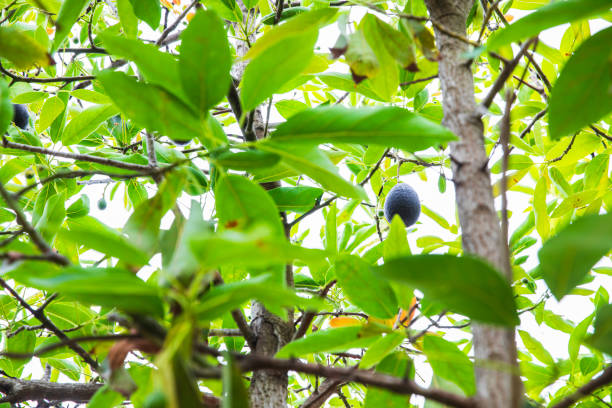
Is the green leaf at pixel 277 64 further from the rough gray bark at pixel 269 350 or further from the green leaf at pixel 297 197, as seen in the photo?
the green leaf at pixel 297 197

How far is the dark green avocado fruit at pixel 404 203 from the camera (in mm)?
1383

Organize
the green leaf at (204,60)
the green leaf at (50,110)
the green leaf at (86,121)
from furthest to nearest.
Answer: the green leaf at (50,110) < the green leaf at (86,121) < the green leaf at (204,60)

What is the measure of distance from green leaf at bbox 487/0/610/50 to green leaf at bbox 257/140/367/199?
0.23 meters

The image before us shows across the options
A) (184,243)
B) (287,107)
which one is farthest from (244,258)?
(287,107)

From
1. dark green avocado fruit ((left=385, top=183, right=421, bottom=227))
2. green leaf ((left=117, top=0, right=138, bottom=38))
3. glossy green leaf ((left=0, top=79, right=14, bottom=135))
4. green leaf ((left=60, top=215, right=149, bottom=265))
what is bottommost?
green leaf ((left=60, top=215, right=149, bottom=265))

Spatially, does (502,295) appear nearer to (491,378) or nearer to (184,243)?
(491,378)

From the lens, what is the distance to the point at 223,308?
450 millimetres

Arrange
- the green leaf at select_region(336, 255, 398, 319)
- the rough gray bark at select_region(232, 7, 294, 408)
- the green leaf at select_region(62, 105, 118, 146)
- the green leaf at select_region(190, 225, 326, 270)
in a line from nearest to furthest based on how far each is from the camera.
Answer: the green leaf at select_region(190, 225, 326, 270), the green leaf at select_region(336, 255, 398, 319), the rough gray bark at select_region(232, 7, 294, 408), the green leaf at select_region(62, 105, 118, 146)

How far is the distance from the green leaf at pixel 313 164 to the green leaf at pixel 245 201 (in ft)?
0.19

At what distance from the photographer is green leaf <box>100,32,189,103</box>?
24.1 inches

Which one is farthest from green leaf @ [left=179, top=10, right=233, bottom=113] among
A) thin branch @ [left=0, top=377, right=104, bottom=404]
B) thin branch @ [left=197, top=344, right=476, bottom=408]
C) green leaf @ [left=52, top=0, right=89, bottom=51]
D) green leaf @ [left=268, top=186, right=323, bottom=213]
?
thin branch @ [left=0, top=377, right=104, bottom=404]

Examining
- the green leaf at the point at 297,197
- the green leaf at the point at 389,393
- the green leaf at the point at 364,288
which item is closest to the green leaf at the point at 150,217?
the green leaf at the point at 364,288

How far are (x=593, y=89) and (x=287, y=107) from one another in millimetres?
990

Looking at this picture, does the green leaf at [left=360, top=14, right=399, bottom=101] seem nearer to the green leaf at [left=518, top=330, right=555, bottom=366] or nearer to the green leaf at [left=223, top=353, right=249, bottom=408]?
the green leaf at [left=223, top=353, right=249, bottom=408]
